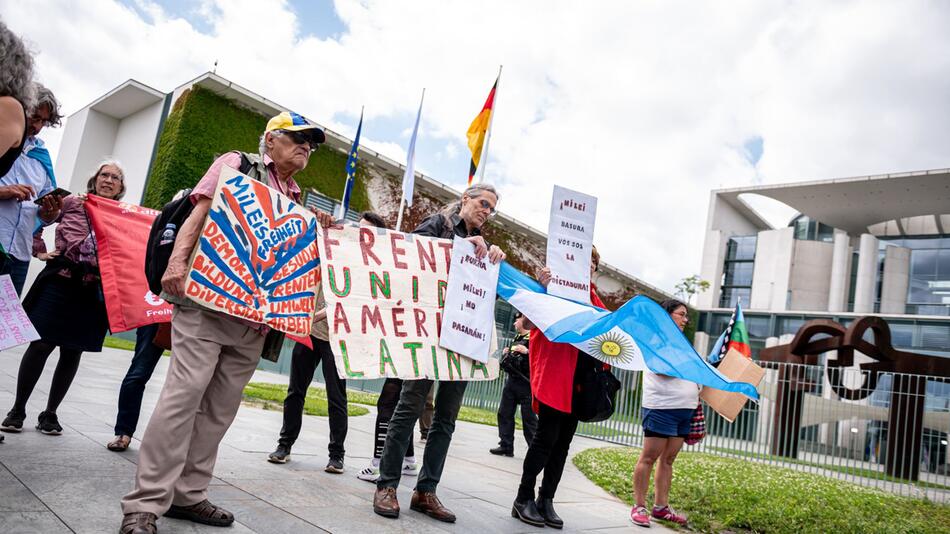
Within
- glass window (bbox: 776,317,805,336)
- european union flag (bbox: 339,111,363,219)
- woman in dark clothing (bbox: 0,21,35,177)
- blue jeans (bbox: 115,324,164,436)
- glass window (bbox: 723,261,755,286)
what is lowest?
blue jeans (bbox: 115,324,164,436)

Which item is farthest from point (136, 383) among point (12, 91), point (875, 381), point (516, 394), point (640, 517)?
point (875, 381)

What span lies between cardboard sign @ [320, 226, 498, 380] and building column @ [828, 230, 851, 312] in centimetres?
4777

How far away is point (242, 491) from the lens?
145 inches

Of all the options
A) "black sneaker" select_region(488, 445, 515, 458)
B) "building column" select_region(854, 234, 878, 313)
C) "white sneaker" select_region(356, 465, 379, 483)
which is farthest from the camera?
"building column" select_region(854, 234, 878, 313)

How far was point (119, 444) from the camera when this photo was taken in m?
4.10

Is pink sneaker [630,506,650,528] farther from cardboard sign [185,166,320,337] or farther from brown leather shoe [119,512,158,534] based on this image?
brown leather shoe [119,512,158,534]

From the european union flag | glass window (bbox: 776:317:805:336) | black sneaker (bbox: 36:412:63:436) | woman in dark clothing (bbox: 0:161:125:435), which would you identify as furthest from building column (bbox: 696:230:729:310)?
black sneaker (bbox: 36:412:63:436)

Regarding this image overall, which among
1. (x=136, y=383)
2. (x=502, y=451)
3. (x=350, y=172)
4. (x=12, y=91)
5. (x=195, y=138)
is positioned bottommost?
(x=502, y=451)

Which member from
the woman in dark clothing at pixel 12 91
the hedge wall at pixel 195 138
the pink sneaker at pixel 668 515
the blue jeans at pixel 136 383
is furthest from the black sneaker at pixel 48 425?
the hedge wall at pixel 195 138

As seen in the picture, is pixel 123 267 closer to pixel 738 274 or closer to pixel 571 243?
pixel 571 243

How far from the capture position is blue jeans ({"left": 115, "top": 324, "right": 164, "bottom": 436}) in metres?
4.21

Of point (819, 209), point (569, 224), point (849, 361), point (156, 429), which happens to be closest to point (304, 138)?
point (156, 429)

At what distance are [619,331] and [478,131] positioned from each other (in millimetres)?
9567

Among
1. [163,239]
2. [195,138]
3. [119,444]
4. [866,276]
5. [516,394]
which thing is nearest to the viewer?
[163,239]
